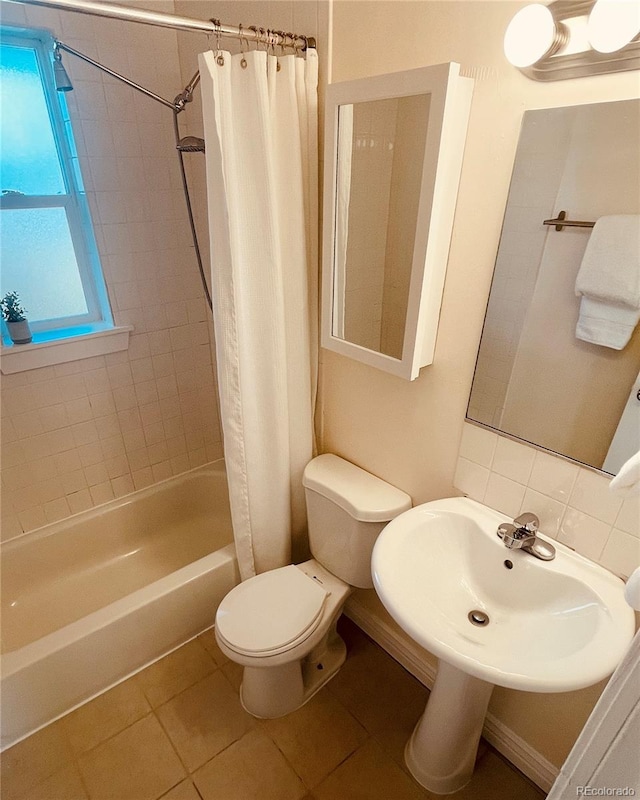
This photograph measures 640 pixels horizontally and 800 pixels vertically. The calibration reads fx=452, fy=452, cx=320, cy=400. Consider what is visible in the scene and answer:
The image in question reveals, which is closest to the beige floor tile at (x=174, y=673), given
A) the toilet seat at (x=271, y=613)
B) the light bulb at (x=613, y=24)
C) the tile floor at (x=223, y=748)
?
the tile floor at (x=223, y=748)

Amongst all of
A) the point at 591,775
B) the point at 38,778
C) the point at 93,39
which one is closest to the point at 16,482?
the point at 38,778

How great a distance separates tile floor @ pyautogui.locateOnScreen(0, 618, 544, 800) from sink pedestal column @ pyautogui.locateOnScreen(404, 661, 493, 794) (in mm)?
51

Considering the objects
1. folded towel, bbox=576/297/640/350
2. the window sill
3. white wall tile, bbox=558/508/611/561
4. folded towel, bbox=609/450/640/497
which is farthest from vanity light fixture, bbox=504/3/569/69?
the window sill

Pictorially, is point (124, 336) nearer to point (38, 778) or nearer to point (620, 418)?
point (38, 778)

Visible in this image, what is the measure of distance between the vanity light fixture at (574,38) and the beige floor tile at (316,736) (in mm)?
1868

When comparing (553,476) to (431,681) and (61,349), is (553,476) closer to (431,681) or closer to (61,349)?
(431,681)

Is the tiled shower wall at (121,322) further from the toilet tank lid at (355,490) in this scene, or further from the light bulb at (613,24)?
the light bulb at (613,24)

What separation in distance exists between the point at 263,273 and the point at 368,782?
5.14 feet

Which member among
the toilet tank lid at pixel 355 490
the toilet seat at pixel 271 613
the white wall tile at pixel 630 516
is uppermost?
the white wall tile at pixel 630 516

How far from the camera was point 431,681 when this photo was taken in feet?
5.31

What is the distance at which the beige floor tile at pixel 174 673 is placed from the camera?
63.3 inches

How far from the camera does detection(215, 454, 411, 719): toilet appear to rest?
1.36m

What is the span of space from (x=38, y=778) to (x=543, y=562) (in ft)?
5.25

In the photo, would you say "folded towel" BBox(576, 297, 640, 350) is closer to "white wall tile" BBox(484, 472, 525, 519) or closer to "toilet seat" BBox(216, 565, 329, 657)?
"white wall tile" BBox(484, 472, 525, 519)
